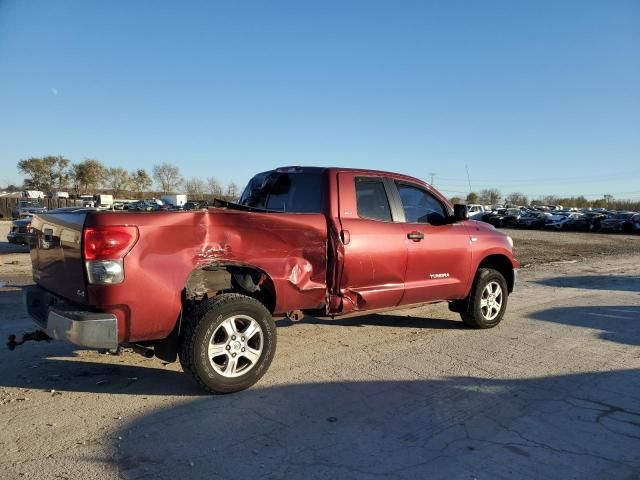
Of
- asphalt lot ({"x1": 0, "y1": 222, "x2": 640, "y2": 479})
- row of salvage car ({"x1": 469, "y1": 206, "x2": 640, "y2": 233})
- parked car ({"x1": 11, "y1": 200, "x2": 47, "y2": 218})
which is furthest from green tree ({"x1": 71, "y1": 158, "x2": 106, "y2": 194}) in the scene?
asphalt lot ({"x1": 0, "y1": 222, "x2": 640, "y2": 479})

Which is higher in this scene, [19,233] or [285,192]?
[285,192]

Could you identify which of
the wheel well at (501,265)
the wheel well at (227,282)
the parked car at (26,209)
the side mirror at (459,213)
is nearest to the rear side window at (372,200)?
the side mirror at (459,213)

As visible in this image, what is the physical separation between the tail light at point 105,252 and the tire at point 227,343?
74 cm

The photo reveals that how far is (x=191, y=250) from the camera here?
4.16 metres

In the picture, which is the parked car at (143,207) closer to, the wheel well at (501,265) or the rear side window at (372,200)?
the rear side window at (372,200)

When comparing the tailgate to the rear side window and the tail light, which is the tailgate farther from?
the rear side window

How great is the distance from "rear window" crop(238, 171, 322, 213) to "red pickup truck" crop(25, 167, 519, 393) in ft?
0.05

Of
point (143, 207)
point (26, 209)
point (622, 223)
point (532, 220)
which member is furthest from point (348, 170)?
point (532, 220)

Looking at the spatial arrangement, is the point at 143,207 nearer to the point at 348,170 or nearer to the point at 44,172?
the point at 348,170

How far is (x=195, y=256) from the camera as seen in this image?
418cm

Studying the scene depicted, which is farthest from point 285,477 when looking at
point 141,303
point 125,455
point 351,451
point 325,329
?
point 325,329

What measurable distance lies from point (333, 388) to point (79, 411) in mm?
2077

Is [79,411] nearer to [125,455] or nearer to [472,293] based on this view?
[125,455]

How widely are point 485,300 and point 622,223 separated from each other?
38273 millimetres
